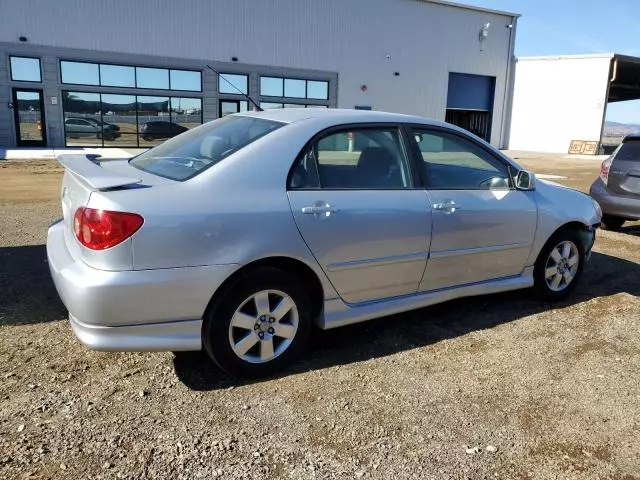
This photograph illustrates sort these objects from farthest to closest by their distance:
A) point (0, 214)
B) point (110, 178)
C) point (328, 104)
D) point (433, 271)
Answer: point (328, 104) → point (0, 214) → point (433, 271) → point (110, 178)

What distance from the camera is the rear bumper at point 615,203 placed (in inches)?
296

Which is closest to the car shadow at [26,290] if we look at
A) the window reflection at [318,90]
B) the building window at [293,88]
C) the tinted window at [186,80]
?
the tinted window at [186,80]

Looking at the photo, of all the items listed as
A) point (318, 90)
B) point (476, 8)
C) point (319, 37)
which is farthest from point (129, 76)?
point (476, 8)

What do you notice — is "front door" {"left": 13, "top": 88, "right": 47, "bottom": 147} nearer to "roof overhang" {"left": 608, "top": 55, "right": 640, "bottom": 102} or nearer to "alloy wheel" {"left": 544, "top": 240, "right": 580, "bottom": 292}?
"alloy wheel" {"left": 544, "top": 240, "right": 580, "bottom": 292}

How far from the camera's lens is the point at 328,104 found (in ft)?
101

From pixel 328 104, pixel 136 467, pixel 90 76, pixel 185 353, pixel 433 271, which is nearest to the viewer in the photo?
pixel 136 467

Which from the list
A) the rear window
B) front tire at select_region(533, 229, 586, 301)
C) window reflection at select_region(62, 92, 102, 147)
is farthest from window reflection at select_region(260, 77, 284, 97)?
front tire at select_region(533, 229, 586, 301)

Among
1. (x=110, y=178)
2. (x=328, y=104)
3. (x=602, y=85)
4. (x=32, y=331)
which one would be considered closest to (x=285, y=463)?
(x=110, y=178)

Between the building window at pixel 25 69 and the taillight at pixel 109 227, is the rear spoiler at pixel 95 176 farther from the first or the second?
the building window at pixel 25 69

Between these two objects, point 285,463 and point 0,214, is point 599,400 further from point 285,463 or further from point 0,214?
point 0,214

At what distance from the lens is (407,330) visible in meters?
4.23

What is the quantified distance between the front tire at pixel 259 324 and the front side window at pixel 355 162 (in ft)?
2.06

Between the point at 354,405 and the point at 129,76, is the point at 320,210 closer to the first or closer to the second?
the point at 354,405

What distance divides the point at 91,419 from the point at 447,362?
223cm
